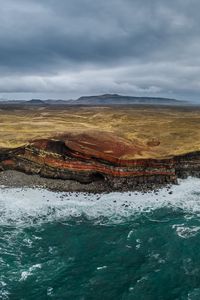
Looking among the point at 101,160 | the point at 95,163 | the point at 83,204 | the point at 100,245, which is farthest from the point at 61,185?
the point at 100,245

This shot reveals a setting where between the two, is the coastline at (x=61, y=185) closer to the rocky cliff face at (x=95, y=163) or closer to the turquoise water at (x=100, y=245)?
the rocky cliff face at (x=95, y=163)

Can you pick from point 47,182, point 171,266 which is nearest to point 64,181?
point 47,182

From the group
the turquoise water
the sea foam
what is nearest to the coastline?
the sea foam

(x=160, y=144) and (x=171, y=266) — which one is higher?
(x=160, y=144)

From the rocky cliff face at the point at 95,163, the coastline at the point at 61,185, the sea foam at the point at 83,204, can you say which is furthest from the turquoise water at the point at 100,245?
the rocky cliff face at the point at 95,163

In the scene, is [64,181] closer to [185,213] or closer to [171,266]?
[185,213]

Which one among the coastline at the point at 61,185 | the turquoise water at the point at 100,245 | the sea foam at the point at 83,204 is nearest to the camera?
the turquoise water at the point at 100,245

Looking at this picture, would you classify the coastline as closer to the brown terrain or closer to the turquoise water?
the brown terrain
